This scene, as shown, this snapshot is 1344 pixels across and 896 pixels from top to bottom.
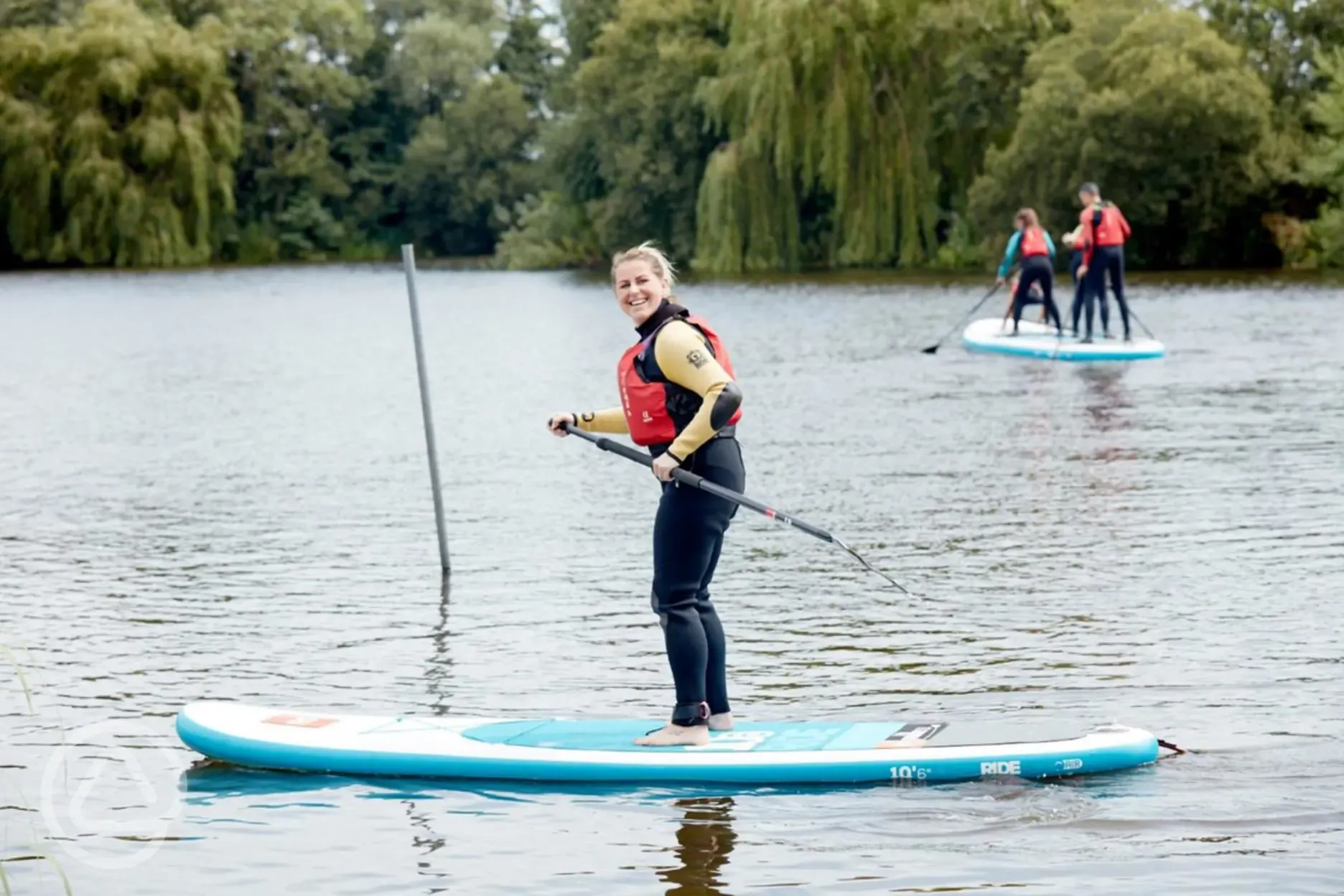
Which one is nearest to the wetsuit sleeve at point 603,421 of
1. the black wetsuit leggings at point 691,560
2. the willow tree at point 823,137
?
the black wetsuit leggings at point 691,560

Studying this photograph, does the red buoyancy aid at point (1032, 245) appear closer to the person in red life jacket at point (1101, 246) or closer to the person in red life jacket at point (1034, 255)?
the person in red life jacket at point (1034, 255)

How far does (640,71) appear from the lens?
210ft

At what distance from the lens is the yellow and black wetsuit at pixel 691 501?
7.21 meters

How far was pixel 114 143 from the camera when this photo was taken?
62.1 metres

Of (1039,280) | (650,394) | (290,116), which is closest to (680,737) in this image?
(650,394)

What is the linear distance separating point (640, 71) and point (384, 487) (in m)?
49.3

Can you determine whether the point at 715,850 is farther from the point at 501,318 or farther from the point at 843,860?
the point at 501,318

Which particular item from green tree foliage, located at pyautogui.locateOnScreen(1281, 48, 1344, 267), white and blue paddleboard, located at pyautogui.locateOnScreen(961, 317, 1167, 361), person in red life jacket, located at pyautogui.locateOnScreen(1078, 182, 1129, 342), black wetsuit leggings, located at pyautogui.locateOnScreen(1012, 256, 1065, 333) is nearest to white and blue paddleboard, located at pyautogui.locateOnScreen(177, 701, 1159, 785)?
person in red life jacket, located at pyautogui.locateOnScreen(1078, 182, 1129, 342)

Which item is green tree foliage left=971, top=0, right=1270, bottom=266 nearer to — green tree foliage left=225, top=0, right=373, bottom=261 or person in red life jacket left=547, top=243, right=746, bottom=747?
green tree foliage left=225, top=0, right=373, bottom=261

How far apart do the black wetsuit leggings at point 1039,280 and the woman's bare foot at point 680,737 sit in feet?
62.8

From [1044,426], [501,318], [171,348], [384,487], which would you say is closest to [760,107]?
[501,318]

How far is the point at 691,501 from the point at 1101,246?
18.6 meters

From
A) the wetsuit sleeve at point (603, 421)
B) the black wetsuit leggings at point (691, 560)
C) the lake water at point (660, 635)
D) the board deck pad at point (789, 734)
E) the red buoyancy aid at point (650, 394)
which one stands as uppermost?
the red buoyancy aid at point (650, 394)

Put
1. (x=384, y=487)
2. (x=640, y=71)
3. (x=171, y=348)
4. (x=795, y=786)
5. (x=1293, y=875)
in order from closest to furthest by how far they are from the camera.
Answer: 1. (x=1293, y=875)
2. (x=795, y=786)
3. (x=384, y=487)
4. (x=171, y=348)
5. (x=640, y=71)
